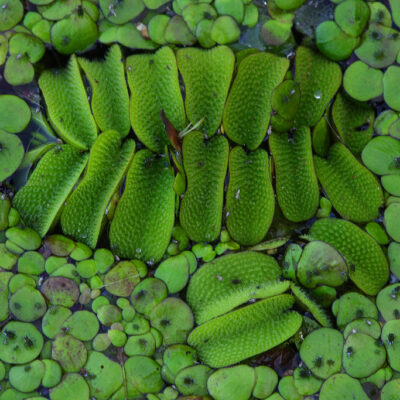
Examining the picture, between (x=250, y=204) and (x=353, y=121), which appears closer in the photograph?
(x=250, y=204)

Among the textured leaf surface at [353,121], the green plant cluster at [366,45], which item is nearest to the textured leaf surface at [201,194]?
the textured leaf surface at [353,121]

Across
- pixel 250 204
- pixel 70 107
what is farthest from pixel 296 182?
pixel 70 107

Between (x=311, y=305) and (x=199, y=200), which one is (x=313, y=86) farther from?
(x=311, y=305)

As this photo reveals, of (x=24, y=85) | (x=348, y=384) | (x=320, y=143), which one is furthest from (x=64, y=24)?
(x=348, y=384)

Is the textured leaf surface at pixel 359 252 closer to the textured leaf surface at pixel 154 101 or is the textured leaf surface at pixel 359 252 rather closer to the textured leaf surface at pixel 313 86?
the textured leaf surface at pixel 313 86

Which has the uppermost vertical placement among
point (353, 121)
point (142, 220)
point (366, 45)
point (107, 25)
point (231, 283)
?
point (107, 25)

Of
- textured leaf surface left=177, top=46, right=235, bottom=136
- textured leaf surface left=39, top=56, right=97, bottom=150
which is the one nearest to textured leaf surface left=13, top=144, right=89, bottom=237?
textured leaf surface left=39, top=56, right=97, bottom=150
